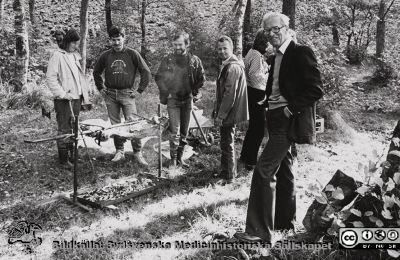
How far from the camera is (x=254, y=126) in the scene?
6.46 meters

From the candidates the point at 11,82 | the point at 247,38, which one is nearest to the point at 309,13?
the point at 247,38

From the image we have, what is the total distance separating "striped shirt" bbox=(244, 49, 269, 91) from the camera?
6.20 metres

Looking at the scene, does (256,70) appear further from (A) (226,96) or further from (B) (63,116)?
(B) (63,116)

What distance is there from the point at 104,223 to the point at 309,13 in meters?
16.9

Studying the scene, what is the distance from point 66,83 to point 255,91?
2.96 meters

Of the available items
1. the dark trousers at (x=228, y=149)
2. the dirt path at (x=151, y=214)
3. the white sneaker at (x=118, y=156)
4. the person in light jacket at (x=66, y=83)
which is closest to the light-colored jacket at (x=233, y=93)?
the dark trousers at (x=228, y=149)

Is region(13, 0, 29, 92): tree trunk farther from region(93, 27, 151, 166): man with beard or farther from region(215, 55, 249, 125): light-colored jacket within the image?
region(215, 55, 249, 125): light-colored jacket

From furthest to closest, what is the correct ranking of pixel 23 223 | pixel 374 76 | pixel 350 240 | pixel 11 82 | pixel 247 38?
pixel 247 38
pixel 374 76
pixel 11 82
pixel 23 223
pixel 350 240

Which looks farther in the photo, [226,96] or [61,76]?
[61,76]

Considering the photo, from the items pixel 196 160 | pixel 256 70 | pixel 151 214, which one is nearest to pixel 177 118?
pixel 196 160

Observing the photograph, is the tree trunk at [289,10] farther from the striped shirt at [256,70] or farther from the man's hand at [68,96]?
the man's hand at [68,96]

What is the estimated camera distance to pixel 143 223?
4852 mm

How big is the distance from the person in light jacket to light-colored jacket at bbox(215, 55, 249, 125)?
7.54ft

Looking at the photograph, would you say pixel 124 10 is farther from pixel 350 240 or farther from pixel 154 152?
pixel 350 240
